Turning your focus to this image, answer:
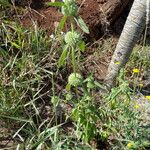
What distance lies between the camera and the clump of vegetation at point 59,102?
7.62 ft

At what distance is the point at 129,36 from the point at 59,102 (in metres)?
0.73

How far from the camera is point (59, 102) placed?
2584 mm

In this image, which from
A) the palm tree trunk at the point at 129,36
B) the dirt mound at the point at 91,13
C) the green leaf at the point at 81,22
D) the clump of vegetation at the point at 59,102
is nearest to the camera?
the green leaf at the point at 81,22

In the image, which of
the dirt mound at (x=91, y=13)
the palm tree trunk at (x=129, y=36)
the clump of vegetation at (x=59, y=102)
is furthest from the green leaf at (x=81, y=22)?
the dirt mound at (x=91, y=13)

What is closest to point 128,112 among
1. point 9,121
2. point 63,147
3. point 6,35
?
point 63,147

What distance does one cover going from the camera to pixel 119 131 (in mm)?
2611

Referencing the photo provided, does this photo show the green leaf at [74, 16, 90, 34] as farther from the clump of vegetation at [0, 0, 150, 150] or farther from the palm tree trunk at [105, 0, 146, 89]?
the palm tree trunk at [105, 0, 146, 89]

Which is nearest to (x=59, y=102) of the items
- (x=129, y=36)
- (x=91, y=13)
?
(x=129, y=36)

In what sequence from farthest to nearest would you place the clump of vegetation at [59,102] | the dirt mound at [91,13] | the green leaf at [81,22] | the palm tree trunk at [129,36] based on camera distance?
the dirt mound at [91,13], the palm tree trunk at [129,36], the clump of vegetation at [59,102], the green leaf at [81,22]

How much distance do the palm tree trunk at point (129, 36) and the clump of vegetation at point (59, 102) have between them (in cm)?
16

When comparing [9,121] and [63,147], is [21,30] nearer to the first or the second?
[9,121]

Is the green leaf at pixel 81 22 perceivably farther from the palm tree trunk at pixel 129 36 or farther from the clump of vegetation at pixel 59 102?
the palm tree trunk at pixel 129 36

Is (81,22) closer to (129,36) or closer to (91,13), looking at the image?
(129,36)

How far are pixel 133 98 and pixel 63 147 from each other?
913mm
